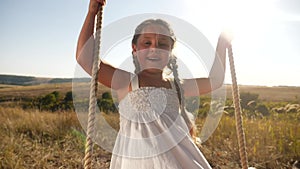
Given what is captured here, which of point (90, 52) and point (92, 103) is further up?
point (90, 52)

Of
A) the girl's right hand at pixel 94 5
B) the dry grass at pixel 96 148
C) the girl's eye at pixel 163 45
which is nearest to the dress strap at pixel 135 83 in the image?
the girl's eye at pixel 163 45

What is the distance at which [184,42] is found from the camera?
76.7 inches

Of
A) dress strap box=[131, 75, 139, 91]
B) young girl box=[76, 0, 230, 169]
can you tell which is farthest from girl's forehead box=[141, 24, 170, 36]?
dress strap box=[131, 75, 139, 91]

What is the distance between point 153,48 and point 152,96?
271 millimetres

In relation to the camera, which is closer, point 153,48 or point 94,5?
point 94,5

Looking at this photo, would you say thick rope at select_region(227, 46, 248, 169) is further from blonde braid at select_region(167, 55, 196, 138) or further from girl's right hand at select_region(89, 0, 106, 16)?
girl's right hand at select_region(89, 0, 106, 16)

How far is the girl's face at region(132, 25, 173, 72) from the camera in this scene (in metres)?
1.74

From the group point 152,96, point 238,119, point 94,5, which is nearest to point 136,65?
point 152,96

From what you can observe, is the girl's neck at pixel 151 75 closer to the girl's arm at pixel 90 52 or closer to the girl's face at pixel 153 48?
the girl's face at pixel 153 48

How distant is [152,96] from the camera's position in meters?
1.73

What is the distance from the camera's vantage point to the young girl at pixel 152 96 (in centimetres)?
153

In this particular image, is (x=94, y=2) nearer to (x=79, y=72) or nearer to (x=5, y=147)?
(x=79, y=72)

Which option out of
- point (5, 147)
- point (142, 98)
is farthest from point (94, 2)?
point (5, 147)

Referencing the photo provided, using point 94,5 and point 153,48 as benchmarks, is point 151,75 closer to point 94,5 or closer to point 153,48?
point 153,48
